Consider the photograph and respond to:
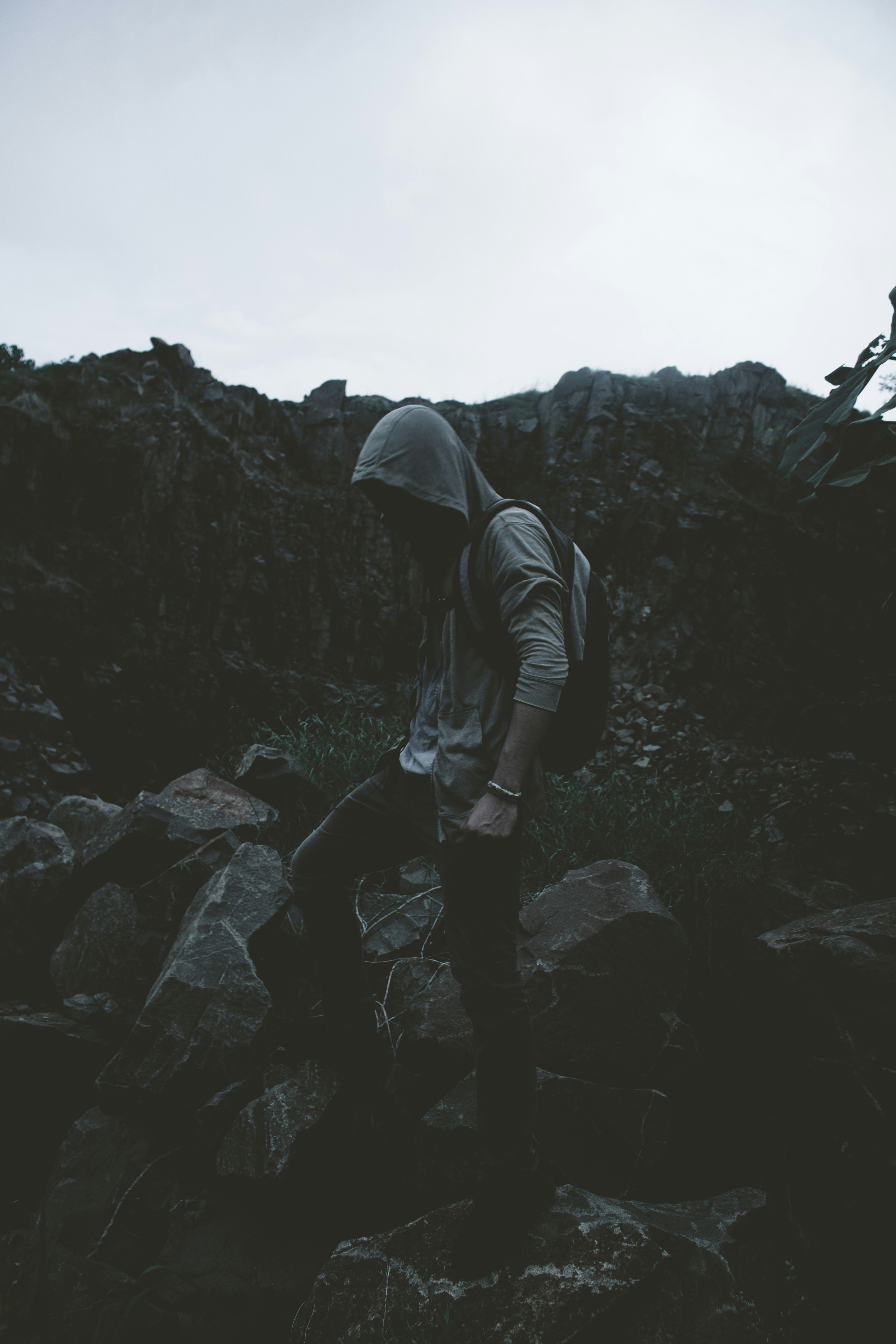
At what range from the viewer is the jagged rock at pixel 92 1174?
204cm

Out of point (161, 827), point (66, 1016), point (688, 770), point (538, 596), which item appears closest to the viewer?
point (538, 596)

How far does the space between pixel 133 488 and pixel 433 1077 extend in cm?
500

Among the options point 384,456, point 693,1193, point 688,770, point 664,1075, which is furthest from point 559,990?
point 688,770

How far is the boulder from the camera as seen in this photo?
3.65 m

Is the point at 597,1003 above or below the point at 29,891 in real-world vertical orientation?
above

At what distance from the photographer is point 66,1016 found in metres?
2.62

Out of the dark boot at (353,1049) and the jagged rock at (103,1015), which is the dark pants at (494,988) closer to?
the dark boot at (353,1049)

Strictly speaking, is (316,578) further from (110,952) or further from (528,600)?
(528,600)

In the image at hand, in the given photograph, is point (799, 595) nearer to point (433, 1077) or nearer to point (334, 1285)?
point (433, 1077)

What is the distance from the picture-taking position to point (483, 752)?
65.4 inches

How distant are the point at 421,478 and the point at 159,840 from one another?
2283mm

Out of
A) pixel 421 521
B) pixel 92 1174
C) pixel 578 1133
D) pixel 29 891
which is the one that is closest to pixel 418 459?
pixel 421 521

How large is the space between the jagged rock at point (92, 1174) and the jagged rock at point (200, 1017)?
94mm

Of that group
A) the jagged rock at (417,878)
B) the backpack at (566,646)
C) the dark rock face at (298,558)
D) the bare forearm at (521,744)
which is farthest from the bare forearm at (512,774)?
the dark rock face at (298,558)
